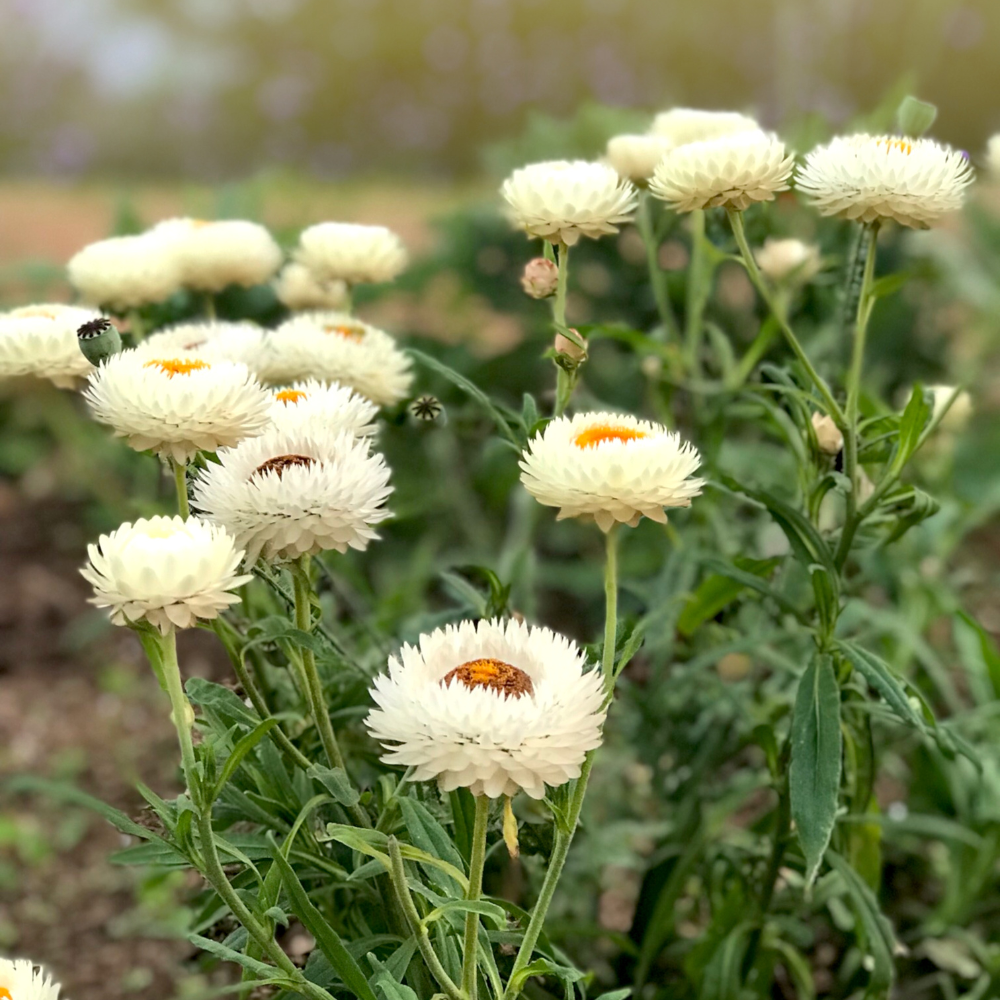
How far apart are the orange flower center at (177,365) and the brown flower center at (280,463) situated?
0.08 m

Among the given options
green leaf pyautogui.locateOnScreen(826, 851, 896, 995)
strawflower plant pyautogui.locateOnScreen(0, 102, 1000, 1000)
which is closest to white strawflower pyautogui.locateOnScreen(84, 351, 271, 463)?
strawflower plant pyautogui.locateOnScreen(0, 102, 1000, 1000)

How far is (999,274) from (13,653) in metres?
2.38

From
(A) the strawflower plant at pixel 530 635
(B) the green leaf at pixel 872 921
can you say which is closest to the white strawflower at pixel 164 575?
(A) the strawflower plant at pixel 530 635

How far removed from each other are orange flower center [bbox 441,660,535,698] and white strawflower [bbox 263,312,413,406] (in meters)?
0.43

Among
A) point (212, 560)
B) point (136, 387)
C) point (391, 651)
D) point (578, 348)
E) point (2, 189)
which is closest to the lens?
point (212, 560)

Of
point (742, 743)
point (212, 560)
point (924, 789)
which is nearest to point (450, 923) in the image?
point (212, 560)

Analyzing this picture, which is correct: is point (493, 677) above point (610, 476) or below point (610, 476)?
below

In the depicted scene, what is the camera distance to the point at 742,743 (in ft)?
4.66

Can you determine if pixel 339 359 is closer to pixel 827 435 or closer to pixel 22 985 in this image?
pixel 827 435

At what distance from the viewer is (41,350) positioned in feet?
3.32

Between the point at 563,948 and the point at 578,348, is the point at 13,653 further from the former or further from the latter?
the point at 578,348

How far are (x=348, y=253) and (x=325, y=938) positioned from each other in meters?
0.67

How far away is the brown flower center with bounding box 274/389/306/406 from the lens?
949 mm

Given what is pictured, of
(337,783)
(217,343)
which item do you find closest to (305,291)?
(217,343)
